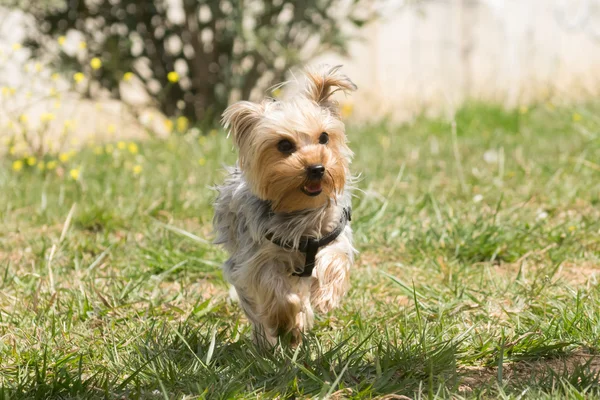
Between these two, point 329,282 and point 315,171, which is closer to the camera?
point 315,171

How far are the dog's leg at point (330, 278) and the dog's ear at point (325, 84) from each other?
0.58 m

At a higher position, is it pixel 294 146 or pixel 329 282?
pixel 294 146

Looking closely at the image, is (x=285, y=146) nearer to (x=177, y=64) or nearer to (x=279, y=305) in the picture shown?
(x=279, y=305)

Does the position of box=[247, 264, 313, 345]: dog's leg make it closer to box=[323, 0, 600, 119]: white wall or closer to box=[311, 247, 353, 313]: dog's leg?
box=[311, 247, 353, 313]: dog's leg

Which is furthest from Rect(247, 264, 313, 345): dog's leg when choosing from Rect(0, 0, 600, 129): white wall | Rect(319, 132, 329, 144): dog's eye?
Rect(0, 0, 600, 129): white wall

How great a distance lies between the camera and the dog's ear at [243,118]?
10.3 ft

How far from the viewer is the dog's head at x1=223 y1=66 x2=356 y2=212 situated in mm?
2979

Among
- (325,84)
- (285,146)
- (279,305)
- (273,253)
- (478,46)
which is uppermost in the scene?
(325,84)

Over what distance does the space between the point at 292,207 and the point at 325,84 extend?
527 millimetres

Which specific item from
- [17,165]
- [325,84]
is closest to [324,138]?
[325,84]

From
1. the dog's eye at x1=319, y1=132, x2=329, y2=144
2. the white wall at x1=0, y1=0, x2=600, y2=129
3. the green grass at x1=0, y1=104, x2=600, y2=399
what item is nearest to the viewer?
the green grass at x1=0, y1=104, x2=600, y2=399

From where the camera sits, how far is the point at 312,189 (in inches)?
118

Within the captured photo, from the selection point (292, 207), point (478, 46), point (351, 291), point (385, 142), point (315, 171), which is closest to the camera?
point (315, 171)

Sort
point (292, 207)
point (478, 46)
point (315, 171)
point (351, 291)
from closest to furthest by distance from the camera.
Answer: point (315, 171) → point (292, 207) → point (351, 291) → point (478, 46)
